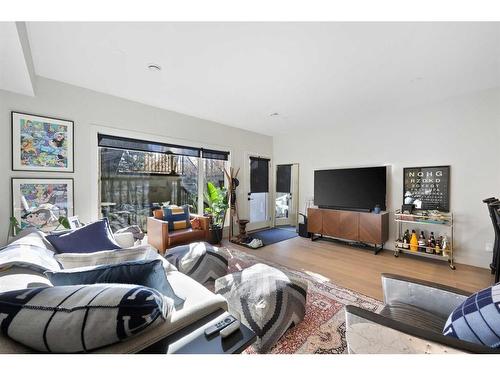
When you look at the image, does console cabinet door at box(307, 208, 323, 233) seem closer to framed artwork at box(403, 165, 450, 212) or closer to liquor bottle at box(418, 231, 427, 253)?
framed artwork at box(403, 165, 450, 212)

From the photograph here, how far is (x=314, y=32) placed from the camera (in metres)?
1.80

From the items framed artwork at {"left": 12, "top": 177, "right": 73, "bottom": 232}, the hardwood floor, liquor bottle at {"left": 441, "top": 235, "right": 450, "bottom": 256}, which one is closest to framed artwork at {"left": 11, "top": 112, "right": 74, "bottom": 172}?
framed artwork at {"left": 12, "top": 177, "right": 73, "bottom": 232}

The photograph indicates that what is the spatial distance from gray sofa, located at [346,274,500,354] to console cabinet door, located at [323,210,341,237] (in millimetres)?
2644

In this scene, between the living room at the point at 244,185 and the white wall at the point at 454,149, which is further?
the white wall at the point at 454,149

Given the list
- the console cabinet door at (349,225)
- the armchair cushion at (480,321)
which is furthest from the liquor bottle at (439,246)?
the armchair cushion at (480,321)

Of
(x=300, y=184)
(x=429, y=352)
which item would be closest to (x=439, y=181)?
(x=300, y=184)

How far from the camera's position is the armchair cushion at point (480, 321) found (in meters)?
0.79

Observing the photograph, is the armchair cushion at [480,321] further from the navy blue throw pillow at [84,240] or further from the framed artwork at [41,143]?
the framed artwork at [41,143]

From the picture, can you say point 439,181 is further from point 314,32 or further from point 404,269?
point 314,32

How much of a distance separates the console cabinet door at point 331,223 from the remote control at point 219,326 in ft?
11.8

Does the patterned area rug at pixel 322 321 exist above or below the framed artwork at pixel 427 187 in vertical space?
below

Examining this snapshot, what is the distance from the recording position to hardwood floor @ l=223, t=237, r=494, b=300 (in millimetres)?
2551

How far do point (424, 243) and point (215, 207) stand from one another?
3.55m
